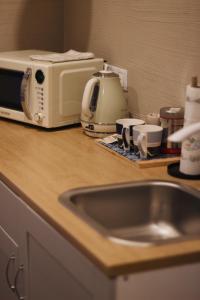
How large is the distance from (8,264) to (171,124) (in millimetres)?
701

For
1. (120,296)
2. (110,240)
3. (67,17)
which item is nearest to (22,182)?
(110,240)

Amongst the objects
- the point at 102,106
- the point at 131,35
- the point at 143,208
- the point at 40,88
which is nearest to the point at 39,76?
the point at 40,88

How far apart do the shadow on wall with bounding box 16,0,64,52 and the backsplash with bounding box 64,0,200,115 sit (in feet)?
0.52

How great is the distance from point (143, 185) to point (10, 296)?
611mm

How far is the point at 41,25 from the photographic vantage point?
280 centimetres

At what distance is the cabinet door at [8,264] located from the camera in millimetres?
1869

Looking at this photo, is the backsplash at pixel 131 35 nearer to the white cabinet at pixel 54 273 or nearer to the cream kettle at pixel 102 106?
the cream kettle at pixel 102 106

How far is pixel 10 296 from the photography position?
6.47 ft

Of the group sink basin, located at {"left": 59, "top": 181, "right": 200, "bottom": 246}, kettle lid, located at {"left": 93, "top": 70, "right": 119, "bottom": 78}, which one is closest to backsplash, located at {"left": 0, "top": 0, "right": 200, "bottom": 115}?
kettle lid, located at {"left": 93, "top": 70, "right": 119, "bottom": 78}

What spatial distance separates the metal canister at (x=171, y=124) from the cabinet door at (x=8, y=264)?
59 cm

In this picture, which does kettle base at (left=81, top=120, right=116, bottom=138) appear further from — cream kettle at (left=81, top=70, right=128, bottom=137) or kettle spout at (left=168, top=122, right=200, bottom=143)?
kettle spout at (left=168, top=122, right=200, bottom=143)

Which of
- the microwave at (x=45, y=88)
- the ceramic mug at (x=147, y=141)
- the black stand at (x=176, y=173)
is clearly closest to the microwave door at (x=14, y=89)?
the microwave at (x=45, y=88)

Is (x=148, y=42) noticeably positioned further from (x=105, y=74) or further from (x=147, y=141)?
(x=147, y=141)

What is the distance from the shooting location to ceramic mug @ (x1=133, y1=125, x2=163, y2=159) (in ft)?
6.42
